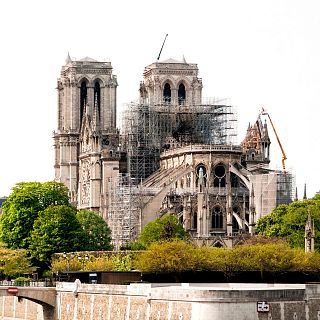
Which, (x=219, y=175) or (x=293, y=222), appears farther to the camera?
(x=219, y=175)

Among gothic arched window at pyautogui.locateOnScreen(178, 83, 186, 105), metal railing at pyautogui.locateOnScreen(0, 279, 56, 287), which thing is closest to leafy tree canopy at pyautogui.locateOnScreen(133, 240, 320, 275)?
metal railing at pyautogui.locateOnScreen(0, 279, 56, 287)

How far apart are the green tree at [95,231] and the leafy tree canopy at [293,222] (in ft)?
44.5

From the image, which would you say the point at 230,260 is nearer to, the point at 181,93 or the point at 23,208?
the point at 23,208

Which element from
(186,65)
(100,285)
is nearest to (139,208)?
(186,65)

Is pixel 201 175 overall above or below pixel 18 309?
above

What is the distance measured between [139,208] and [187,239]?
1996 centimetres

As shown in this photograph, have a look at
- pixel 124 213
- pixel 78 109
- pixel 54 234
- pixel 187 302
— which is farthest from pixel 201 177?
pixel 187 302

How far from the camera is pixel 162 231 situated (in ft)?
341

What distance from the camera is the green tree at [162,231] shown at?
102500 millimetres

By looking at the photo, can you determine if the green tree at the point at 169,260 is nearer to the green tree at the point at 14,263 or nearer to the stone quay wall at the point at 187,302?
the stone quay wall at the point at 187,302

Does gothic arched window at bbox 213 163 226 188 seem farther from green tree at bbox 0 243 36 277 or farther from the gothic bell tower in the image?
green tree at bbox 0 243 36 277

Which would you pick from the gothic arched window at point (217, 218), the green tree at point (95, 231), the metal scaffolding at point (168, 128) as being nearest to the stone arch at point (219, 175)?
the gothic arched window at point (217, 218)

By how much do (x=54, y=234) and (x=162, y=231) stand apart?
26.7ft

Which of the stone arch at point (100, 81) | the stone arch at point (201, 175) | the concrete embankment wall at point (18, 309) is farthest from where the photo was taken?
the stone arch at point (100, 81)
